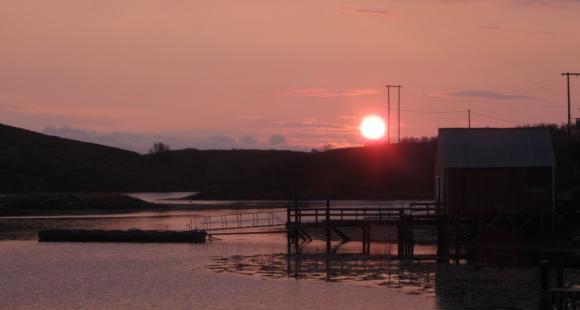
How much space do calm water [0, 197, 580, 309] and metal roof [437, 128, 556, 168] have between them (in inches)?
248

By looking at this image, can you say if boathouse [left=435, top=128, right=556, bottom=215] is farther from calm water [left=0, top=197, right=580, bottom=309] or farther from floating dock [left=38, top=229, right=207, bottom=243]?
floating dock [left=38, top=229, right=207, bottom=243]

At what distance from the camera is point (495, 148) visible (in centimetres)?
5300

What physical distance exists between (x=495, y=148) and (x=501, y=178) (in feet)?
6.40

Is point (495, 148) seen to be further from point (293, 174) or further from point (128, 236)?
point (293, 174)

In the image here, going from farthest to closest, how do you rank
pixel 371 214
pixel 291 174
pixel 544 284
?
1. pixel 291 174
2. pixel 371 214
3. pixel 544 284

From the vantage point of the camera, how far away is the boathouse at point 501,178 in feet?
171

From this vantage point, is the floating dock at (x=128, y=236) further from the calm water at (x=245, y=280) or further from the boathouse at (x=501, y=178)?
the boathouse at (x=501, y=178)

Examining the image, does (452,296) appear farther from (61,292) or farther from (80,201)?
(80,201)

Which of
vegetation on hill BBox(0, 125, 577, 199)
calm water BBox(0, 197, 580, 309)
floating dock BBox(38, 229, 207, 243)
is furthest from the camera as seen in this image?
vegetation on hill BBox(0, 125, 577, 199)

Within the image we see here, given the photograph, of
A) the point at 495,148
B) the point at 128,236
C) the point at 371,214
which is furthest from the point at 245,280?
the point at 128,236

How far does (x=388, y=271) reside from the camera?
143ft

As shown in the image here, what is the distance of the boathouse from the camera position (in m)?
52.0

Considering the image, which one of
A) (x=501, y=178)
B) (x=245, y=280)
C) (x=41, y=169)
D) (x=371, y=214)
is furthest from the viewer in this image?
(x=41, y=169)

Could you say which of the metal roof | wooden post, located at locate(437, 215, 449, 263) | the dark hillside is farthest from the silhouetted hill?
wooden post, located at locate(437, 215, 449, 263)
